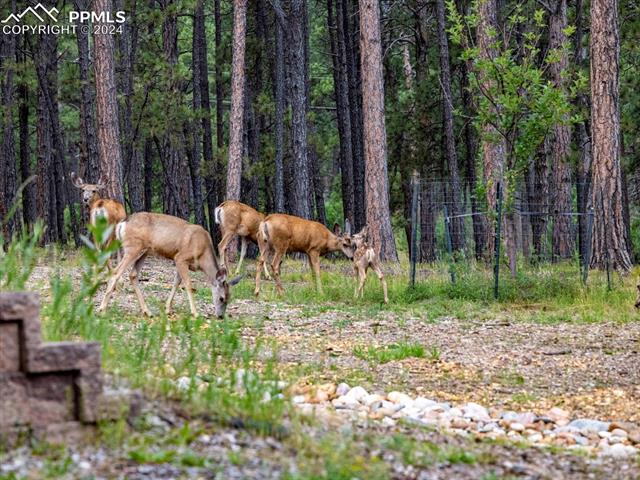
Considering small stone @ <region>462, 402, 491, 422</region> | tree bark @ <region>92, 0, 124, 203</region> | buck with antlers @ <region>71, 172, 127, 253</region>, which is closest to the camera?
small stone @ <region>462, 402, 491, 422</region>

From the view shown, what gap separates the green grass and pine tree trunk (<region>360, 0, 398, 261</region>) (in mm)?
11173

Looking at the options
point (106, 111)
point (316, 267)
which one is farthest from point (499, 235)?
point (106, 111)

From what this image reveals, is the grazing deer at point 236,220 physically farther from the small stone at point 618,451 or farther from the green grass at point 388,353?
the small stone at point 618,451

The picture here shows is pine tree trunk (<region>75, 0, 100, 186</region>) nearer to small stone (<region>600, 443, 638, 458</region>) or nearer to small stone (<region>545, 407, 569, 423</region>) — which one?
small stone (<region>545, 407, 569, 423</region>)

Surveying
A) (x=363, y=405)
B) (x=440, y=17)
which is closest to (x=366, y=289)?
(x=363, y=405)

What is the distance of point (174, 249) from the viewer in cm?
1362

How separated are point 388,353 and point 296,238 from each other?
27.6ft

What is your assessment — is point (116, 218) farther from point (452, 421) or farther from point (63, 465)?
point (63, 465)

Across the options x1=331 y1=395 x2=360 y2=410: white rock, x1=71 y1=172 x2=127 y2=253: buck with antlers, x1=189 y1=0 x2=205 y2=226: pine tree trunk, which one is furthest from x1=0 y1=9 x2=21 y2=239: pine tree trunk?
x1=331 y1=395 x2=360 y2=410: white rock

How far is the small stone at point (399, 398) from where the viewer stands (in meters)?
8.36

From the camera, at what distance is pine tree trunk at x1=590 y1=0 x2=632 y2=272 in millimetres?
17984

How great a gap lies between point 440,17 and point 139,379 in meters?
23.5

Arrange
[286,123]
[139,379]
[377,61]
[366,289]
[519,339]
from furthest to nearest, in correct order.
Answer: [286,123] → [377,61] → [366,289] → [519,339] → [139,379]

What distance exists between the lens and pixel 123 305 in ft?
46.0
